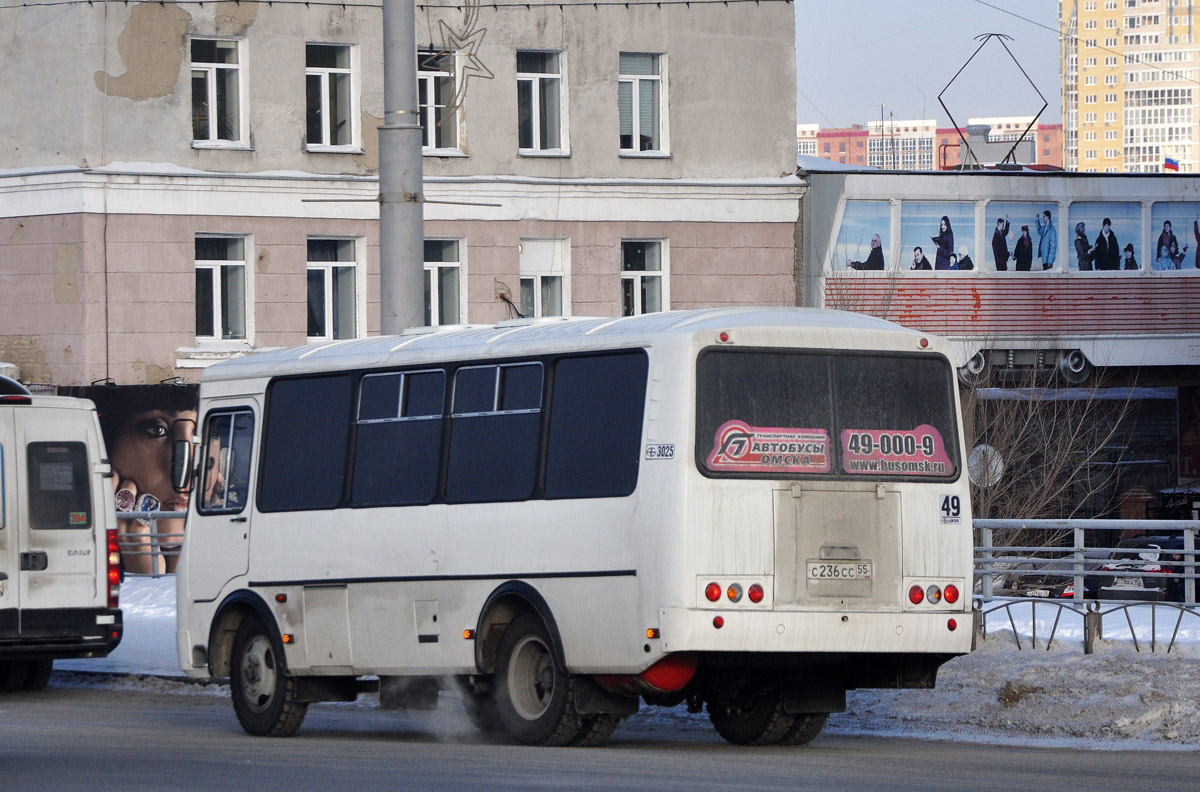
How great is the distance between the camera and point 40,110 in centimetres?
3012

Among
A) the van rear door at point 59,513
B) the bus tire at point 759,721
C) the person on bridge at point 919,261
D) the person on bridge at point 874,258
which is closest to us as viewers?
the bus tire at point 759,721

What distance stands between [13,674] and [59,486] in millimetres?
1984

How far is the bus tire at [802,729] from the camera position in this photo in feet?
40.7

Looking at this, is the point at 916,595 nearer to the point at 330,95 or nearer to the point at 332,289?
the point at 332,289

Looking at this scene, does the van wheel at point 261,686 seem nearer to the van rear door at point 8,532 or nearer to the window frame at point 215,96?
the van rear door at point 8,532

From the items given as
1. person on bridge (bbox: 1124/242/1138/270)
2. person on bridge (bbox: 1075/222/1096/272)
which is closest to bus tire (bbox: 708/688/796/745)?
person on bridge (bbox: 1075/222/1096/272)

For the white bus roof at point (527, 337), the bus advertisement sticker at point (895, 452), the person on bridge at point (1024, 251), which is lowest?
the bus advertisement sticker at point (895, 452)

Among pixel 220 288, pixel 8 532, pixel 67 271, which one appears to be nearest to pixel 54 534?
pixel 8 532

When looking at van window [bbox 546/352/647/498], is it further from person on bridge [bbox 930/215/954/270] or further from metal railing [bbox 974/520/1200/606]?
person on bridge [bbox 930/215/954/270]

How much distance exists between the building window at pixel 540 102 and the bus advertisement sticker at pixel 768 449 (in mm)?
21912

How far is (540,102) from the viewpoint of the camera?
109 feet

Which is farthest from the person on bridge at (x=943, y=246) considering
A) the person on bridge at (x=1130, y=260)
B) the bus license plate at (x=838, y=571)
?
the bus license plate at (x=838, y=571)

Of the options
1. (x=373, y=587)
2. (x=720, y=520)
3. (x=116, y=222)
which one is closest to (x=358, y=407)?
(x=373, y=587)

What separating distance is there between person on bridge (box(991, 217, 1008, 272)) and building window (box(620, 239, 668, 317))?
6.38 m
